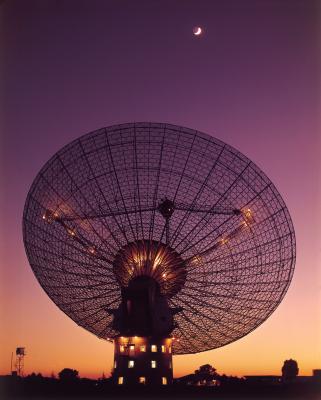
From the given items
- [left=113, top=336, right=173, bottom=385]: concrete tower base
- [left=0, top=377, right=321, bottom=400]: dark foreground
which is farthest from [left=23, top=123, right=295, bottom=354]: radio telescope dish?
[left=0, top=377, right=321, bottom=400]: dark foreground

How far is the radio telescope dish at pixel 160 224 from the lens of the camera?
43.5 m

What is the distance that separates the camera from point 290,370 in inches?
3002

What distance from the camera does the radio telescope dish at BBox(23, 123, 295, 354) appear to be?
4347cm

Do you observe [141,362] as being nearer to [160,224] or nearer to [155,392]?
[155,392]

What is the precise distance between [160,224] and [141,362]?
10.2 meters

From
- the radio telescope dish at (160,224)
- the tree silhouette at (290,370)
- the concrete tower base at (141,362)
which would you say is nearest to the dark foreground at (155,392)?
the concrete tower base at (141,362)

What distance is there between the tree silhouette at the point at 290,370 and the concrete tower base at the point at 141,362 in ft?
111

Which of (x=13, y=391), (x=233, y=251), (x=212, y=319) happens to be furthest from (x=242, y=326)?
(x=13, y=391)

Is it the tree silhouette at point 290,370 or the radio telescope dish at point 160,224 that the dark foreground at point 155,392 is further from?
the tree silhouette at point 290,370

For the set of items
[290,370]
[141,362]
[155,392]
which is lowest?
[155,392]

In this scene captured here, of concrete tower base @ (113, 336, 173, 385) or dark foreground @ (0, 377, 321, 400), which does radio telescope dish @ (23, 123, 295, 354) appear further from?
dark foreground @ (0, 377, 321, 400)

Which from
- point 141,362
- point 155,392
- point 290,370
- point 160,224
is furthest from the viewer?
point 290,370

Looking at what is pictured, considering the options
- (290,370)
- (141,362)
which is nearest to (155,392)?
(141,362)

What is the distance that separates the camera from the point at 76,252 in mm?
45094
